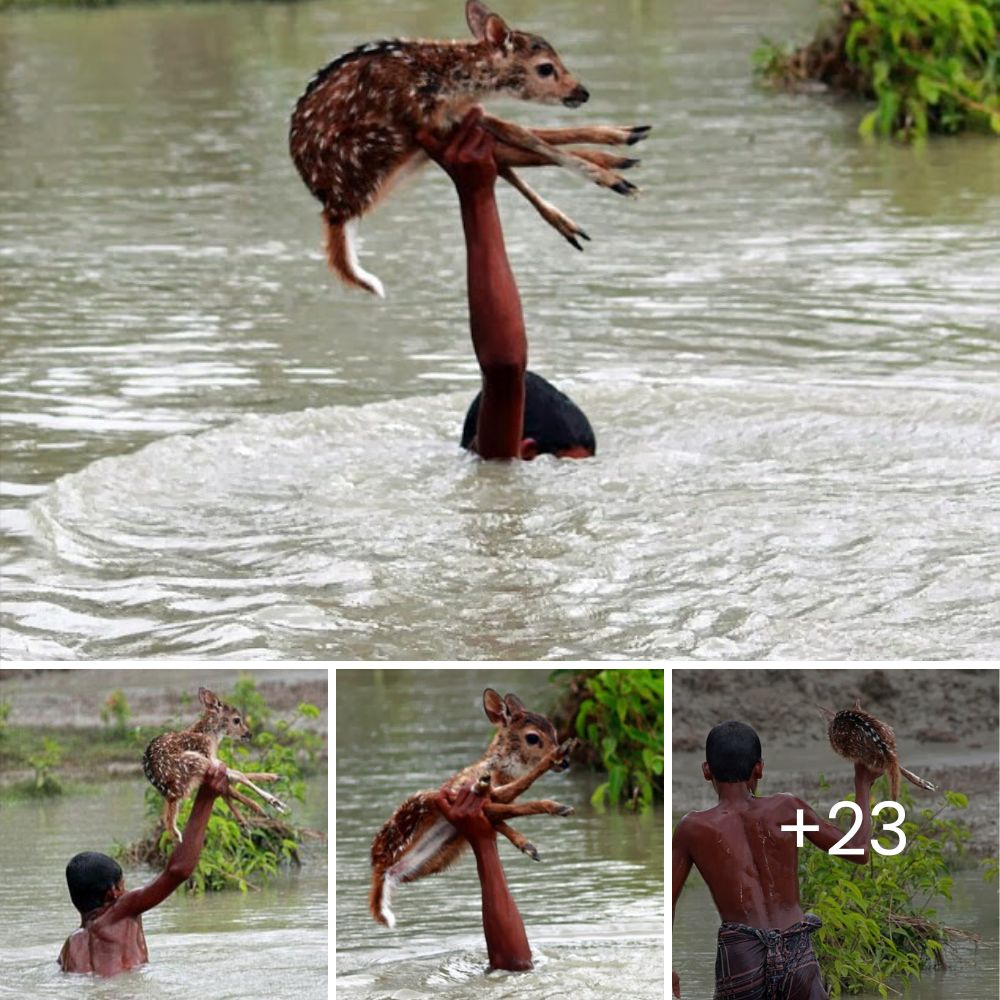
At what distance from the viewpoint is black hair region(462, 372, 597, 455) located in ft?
24.9

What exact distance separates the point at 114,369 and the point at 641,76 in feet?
40.8

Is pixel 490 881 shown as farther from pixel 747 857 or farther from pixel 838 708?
pixel 838 708

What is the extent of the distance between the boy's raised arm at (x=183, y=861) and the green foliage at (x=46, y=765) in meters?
0.98

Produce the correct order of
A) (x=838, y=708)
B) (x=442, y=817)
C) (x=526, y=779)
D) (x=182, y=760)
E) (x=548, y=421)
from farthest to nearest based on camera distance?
(x=548, y=421), (x=838, y=708), (x=182, y=760), (x=442, y=817), (x=526, y=779)

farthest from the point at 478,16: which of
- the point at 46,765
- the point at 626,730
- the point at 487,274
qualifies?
the point at 46,765

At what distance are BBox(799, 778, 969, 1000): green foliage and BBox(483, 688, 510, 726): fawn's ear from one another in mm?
750

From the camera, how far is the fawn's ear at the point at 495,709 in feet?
14.9

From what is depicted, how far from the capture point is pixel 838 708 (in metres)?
5.12

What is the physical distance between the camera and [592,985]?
14.3ft

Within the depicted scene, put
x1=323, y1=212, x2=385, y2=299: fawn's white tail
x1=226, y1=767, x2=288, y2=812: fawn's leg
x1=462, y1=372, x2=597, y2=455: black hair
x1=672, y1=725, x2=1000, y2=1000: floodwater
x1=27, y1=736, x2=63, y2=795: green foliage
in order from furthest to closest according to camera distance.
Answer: x1=462, y1=372, x2=597, y2=455: black hair
x1=323, y1=212, x2=385, y2=299: fawn's white tail
x1=27, y1=736, x2=63, y2=795: green foliage
x1=226, y1=767, x2=288, y2=812: fawn's leg
x1=672, y1=725, x2=1000, y2=1000: floodwater

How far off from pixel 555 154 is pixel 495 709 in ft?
8.43

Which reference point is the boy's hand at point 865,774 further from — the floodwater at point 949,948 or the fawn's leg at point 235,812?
the fawn's leg at point 235,812

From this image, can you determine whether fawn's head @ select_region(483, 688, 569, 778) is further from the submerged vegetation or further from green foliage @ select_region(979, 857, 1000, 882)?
the submerged vegetation

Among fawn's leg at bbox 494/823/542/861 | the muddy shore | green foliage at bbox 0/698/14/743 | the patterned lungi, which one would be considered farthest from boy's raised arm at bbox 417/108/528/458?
the patterned lungi
